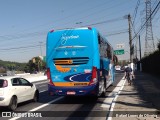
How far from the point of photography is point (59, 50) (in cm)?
1451

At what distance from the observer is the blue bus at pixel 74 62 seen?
45.7 feet

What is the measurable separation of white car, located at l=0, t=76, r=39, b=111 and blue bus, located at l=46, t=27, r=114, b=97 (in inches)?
44.8

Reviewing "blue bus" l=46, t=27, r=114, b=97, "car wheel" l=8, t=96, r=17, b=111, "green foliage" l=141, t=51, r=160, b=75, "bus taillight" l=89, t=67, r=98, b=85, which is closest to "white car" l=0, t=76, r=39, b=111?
"car wheel" l=8, t=96, r=17, b=111

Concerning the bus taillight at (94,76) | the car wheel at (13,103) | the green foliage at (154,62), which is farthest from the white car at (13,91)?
the green foliage at (154,62)

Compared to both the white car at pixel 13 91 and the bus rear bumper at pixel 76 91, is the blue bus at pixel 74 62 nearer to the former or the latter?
the bus rear bumper at pixel 76 91

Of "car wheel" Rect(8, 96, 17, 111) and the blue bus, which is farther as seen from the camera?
the blue bus

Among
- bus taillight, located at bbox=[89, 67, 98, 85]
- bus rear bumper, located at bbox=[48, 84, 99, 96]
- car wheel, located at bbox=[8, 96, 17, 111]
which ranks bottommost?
car wheel, located at bbox=[8, 96, 17, 111]

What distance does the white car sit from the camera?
12258 millimetres

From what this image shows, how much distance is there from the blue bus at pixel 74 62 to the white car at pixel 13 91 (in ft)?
3.73

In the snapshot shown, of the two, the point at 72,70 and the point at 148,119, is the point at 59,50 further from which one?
the point at 148,119

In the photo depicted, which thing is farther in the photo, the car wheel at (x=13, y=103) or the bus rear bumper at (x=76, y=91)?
the bus rear bumper at (x=76, y=91)

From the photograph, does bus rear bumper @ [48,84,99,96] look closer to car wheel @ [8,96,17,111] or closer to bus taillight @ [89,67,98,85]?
bus taillight @ [89,67,98,85]

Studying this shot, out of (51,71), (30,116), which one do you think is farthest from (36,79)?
(30,116)

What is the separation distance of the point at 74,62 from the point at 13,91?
3.08m
